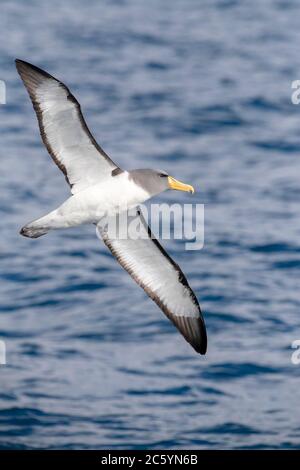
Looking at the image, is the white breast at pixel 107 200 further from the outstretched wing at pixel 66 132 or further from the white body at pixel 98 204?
the outstretched wing at pixel 66 132

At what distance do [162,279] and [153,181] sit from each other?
9.58 feet

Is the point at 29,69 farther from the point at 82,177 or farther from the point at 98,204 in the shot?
the point at 98,204

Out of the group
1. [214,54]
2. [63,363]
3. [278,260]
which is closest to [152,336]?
[63,363]

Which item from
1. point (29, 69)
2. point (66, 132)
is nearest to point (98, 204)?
point (66, 132)

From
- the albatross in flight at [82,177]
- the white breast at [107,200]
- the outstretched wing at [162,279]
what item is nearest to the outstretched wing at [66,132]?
the albatross in flight at [82,177]

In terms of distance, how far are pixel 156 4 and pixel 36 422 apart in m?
58.3

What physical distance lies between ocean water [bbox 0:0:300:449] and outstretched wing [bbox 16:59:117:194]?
67.5ft

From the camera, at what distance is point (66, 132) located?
21.2 meters

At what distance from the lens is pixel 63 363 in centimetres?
4862

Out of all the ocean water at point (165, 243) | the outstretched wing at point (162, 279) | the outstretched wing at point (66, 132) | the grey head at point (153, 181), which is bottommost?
the outstretched wing at point (162, 279)

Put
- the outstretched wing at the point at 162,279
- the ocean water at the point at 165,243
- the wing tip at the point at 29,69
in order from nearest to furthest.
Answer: the wing tip at the point at 29,69
the outstretched wing at the point at 162,279
the ocean water at the point at 165,243

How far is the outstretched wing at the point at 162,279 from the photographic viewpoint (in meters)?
22.7

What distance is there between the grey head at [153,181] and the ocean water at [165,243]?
21241 mm

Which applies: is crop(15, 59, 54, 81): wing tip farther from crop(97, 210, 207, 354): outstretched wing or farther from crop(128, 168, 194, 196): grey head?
crop(97, 210, 207, 354): outstretched wing
